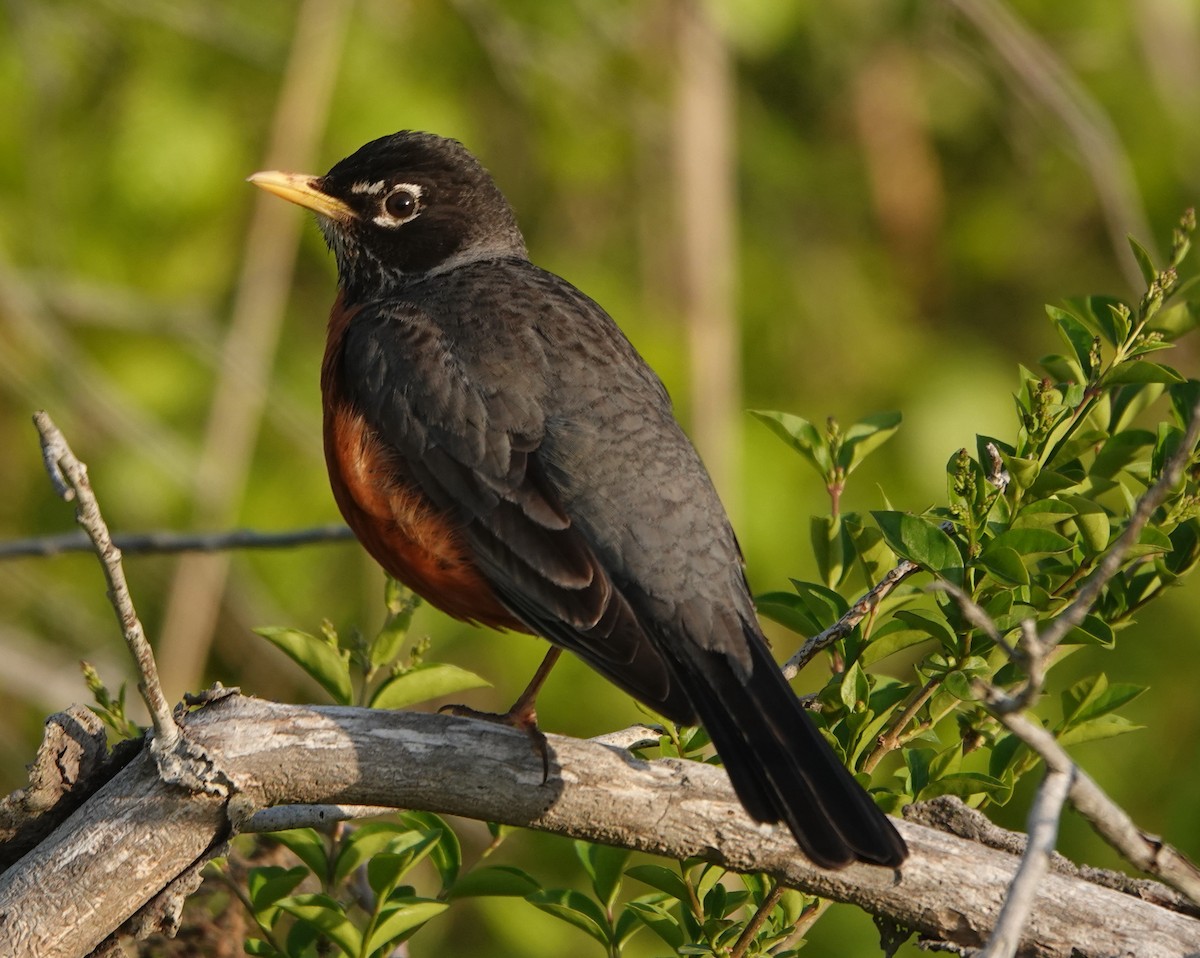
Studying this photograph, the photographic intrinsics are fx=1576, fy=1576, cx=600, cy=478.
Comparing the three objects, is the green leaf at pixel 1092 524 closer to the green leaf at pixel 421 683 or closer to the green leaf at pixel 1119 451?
the green leaf at pixel 1119 451

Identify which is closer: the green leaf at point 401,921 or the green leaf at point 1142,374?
the green leaf at point 401,921

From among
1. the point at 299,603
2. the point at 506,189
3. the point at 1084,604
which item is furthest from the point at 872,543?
the point at 506,189

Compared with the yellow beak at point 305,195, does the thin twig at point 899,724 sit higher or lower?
lower

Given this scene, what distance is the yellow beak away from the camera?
504 centimetres

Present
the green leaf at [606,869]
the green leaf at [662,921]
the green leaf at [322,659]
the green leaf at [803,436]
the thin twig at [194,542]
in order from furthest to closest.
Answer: the thin twig at [194,542] → the green leaf at [803,436] → the green leaf at [322,659] → the green leaf at [606,869] → the green leaf at [662,921]

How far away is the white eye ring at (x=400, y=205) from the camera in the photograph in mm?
5020

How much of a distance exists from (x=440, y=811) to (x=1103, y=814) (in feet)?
4.20


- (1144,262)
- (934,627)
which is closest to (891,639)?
(934,627)

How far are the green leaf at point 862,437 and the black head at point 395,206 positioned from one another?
1.94 m

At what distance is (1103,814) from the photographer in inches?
90.5

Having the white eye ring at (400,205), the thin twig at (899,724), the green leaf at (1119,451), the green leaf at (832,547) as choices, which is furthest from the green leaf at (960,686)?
the white eye ring at (400,205)

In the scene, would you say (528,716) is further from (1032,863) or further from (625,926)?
(1032,863)

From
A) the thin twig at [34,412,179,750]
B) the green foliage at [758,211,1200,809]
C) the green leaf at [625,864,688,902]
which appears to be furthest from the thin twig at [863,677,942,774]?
the thin twig at [34,412,179,750]

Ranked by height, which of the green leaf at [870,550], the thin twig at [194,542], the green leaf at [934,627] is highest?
the green leaf at [870,550]
